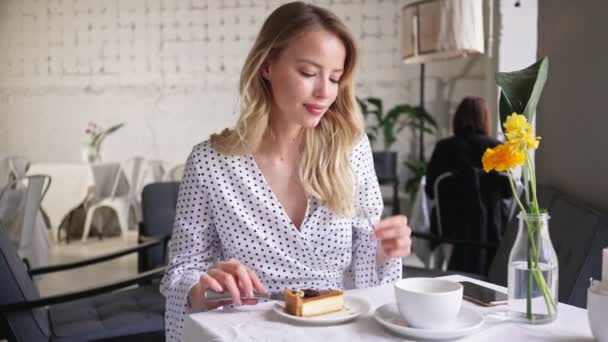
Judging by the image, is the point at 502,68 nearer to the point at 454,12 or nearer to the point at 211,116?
the point at 454,12

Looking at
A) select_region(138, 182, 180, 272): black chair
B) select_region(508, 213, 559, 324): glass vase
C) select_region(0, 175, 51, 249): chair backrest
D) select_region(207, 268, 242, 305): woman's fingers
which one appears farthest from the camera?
select_region(0, 175, 51, 249): chair backrest

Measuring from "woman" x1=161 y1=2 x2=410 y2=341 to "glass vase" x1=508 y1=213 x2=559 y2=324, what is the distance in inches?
15.6

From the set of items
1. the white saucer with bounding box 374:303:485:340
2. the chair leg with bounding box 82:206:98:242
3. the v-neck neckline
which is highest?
the v-neck neckline

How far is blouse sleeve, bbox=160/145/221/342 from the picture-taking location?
1321mm

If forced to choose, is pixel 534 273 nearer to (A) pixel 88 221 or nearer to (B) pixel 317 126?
(B) pixel 317 126

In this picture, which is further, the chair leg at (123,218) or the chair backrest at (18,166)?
the chair backrest at (18,166)

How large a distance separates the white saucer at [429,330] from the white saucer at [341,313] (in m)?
0.04

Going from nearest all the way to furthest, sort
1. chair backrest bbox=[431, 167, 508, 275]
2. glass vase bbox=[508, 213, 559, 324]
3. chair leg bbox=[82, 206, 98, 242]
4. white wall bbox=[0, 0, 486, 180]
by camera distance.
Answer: glass vase bbox=[508, 213, 559, 324] → chair backrest bbox=[431, 167, 508, 275] → chair leg bbox=[82, 206, 98, 242] → white wall bbox=[0, 0, 486, 180]

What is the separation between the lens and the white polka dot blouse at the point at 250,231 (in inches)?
54.3

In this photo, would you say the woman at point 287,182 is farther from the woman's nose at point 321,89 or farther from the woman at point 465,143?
the woman at point 465,143

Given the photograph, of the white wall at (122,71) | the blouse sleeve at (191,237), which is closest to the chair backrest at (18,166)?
the white wall at (122,71)

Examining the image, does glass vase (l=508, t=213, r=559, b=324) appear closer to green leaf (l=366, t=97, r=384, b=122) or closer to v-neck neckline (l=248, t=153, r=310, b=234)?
v-neck neckline (l=248, t=153, r=310, b=234)

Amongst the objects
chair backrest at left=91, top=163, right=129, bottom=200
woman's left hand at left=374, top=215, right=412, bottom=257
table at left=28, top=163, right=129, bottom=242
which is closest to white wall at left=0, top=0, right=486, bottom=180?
chair backrest at left=91, top=163, right=129, bottom=200

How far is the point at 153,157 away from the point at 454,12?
3.57 metres
